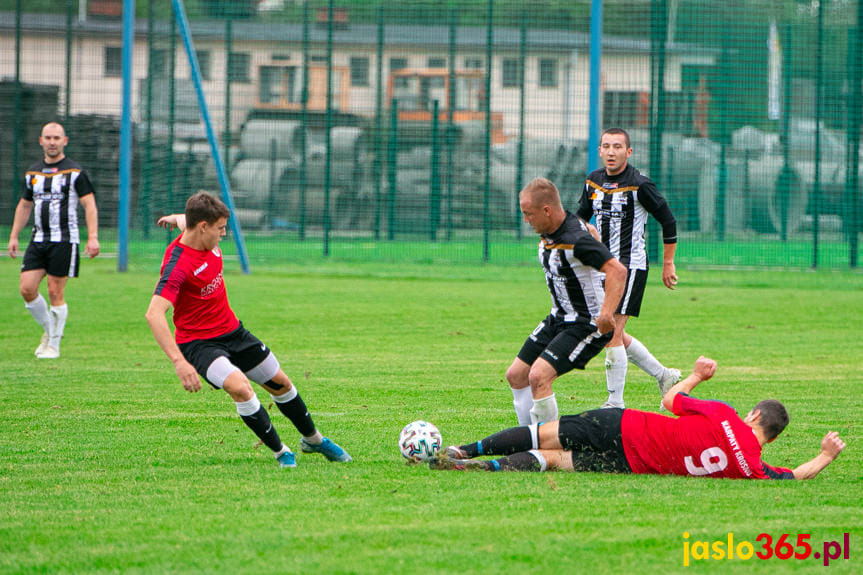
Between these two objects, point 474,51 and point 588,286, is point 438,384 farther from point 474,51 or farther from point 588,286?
point 474,51

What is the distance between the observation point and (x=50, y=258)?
11.4 meters

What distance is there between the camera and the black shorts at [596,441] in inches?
232

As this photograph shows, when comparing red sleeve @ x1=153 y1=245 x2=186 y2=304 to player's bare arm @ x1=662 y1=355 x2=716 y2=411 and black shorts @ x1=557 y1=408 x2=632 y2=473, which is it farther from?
player's bare arm @ x1=662 y1=355 x2=716 y2=411

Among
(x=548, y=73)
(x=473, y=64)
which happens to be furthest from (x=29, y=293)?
(x=473, y=64)

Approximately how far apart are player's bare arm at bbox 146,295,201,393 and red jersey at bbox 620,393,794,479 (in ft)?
7.64

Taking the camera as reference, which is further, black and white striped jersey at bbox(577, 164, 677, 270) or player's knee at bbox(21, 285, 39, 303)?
player's knee at bbox(21, 285, 39, 303)

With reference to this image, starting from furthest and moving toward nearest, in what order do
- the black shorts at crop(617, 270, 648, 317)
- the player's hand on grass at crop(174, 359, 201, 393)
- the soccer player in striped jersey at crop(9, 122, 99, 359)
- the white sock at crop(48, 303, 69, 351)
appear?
the soccer player in striped jersey at crop(9, 122, 99, 359) < the white sock at crop(48, 303, 69, 351) < the black shorts at crop(617, 270, 648, 317) < the player's hand on grass at crop(174, 359, 201, 393)

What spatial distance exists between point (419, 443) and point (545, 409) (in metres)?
0.90

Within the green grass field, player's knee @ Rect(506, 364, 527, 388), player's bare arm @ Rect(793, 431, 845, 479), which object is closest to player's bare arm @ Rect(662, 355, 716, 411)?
the green grass field

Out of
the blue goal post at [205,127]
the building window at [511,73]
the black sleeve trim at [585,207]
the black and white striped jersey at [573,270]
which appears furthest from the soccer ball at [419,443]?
the building window at [511,73]

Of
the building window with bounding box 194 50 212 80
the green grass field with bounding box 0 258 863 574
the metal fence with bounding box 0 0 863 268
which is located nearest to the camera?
the green grass field with bounding box 0 258 863 574

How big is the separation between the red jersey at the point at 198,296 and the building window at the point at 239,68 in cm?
1574

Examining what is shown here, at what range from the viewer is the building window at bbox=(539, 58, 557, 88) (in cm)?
2042

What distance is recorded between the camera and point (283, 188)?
2138cm
